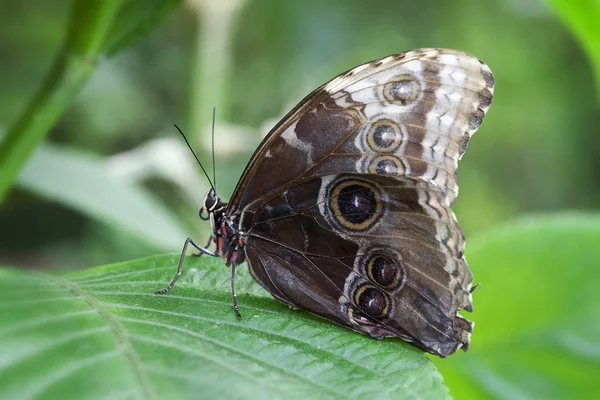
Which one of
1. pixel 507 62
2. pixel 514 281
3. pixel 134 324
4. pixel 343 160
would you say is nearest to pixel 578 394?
pixel 514 281

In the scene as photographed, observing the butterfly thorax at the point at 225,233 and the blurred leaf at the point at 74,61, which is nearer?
the blurred leaf at the point at 74,61

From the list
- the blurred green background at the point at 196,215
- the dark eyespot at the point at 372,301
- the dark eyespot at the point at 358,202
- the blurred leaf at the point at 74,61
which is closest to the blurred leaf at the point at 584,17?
the blurred green background at the point at 196,215

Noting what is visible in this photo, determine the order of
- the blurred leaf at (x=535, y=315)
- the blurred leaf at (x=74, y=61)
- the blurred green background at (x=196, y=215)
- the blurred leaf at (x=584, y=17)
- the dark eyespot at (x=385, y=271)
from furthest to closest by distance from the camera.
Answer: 1. the blurred leaf at (x=535, y=315)
2. the dark eyespot at (x=385, y=271)
3. the blurred leaf at (x=584, y=17)
4. the blurred leaf at (x=74, y=61)
5. the blurred green background at (x=196, y=215)

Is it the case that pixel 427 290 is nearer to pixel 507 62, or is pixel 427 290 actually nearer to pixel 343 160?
pixel 343 160

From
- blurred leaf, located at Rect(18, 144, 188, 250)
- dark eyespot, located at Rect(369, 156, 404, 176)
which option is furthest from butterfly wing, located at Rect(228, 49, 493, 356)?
blurred leaf, located at Rect(18, 144, 188, 250)

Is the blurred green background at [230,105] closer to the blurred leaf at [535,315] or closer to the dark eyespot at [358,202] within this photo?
the dark eyespot at [358,202]

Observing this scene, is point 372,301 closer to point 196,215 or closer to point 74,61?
point 74,61

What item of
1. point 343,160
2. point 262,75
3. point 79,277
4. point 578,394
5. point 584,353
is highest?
point 262,75
